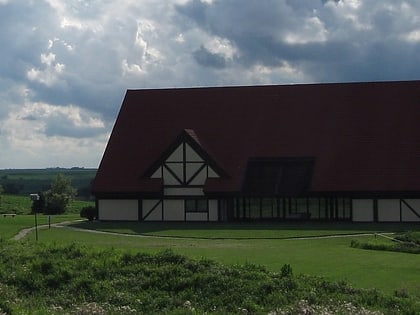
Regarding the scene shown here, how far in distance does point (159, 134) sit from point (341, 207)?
509 inches

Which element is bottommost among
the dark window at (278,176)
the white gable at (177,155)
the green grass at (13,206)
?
the green grass at (13,206)

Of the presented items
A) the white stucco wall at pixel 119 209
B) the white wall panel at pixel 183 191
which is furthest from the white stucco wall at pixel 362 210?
the white stucco wall at pixel 119 209

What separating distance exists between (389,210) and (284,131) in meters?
8.69

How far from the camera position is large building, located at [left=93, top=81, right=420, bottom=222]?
4700 cm

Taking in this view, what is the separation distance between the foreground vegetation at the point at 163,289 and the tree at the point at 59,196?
1853 inches

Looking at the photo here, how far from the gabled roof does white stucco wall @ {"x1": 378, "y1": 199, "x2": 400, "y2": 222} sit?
751 mm

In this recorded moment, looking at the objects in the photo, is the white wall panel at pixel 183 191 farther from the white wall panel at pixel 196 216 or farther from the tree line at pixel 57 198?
the tree line at pixel 57 198

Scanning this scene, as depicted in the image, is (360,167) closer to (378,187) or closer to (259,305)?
(378,187)

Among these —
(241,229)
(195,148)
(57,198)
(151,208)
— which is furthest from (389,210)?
(57,198)

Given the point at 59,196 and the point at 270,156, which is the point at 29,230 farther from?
the point at 59,196

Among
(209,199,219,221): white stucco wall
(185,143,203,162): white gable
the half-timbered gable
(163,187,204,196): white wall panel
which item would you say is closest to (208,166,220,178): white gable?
the half-timbered gable

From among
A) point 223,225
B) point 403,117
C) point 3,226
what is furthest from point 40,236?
point 403,117

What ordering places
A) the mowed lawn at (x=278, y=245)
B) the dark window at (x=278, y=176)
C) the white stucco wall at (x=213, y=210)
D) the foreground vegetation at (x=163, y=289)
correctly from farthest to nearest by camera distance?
1. the white stucco wall at (x=213, y=210)
2. the dark window at (x=278, y=176)
3. the mowed lawn at (x=278, y=245)
4. the foreground vegetation at (x=163, y=289)

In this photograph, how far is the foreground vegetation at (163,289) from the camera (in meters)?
16.4
